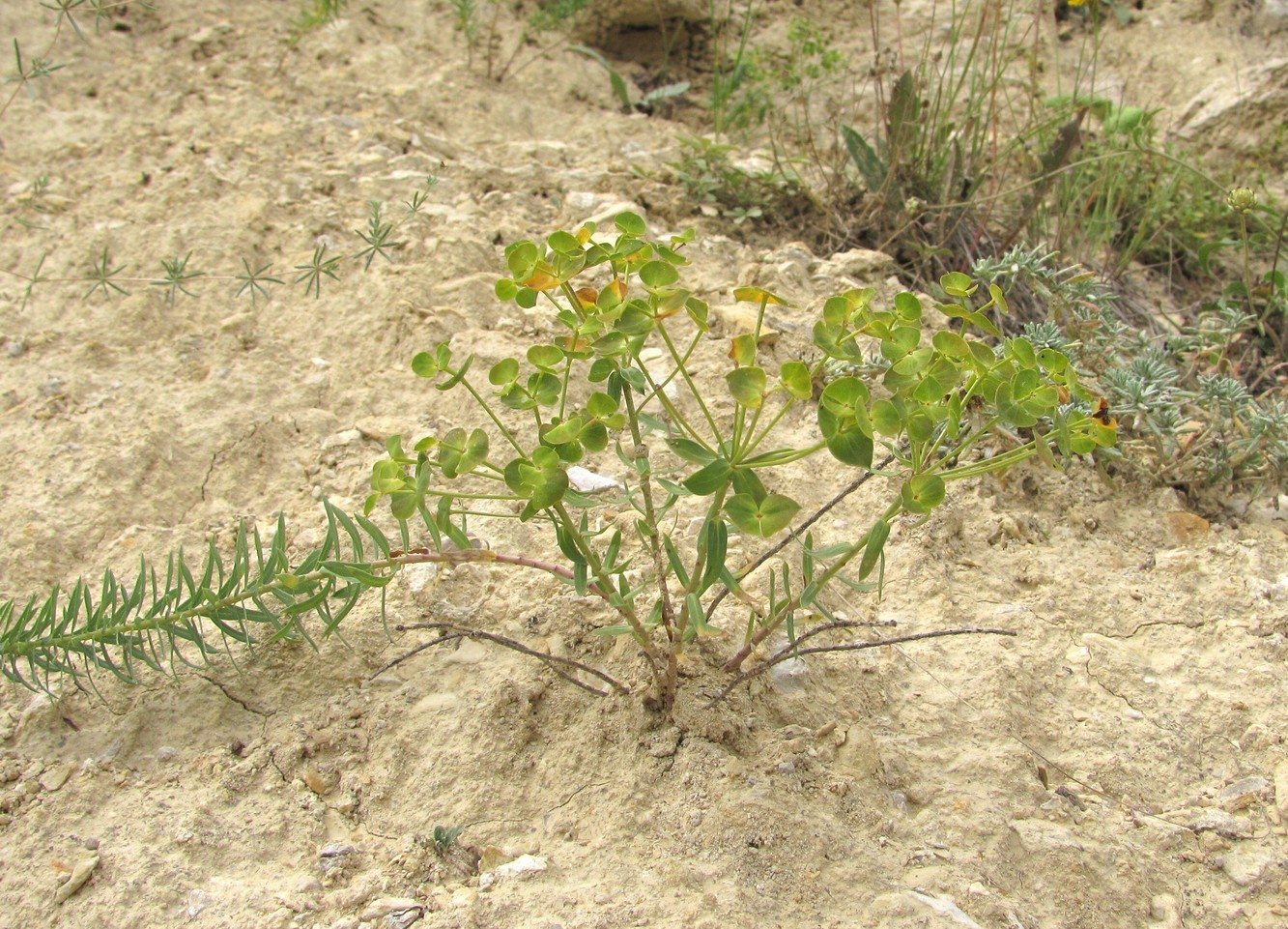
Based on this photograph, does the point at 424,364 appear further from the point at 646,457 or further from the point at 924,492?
the point at 924,492

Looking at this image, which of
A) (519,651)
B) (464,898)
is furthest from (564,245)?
(464,898)

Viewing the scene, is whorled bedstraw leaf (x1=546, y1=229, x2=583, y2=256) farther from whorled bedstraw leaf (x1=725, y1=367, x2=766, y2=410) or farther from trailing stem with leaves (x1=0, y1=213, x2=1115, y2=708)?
whorled bedstraw leaf (x1=725, y1=367, x2=766, y2=410)

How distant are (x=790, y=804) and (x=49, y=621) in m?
1.11

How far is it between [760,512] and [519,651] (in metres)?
0.57

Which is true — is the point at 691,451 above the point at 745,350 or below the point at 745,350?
below

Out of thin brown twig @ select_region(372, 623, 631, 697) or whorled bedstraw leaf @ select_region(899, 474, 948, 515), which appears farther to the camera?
thin brown twig @ select_region(372, 623, 631, 697)

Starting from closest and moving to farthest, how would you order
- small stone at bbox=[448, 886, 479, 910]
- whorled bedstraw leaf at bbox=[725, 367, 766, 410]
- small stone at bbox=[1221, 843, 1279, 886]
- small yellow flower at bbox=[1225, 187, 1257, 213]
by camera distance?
whorled bedstraw leaf at bbox=[725, 367, 766, 410]
small stone at bbox=[448, 886, 479, 910]
small stone at bbox=[1221, 843, 1279, 886]
small yellow flower at bbox=[1225, 187, 1257, 213]

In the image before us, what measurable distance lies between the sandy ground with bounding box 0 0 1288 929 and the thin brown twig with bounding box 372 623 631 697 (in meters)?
0.03

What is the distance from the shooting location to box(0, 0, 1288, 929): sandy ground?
1.34m

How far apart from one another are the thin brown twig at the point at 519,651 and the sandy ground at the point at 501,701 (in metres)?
0.03

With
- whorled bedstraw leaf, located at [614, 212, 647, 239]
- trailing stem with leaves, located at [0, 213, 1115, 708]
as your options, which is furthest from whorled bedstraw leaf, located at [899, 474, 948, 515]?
whorled bedstraw leaf, located at [614, 212, 647, 239]

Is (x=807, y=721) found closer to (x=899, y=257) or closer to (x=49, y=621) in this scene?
(x=49, y=621)

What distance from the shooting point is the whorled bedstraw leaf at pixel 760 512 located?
1.19m

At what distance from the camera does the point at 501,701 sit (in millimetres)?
1570
